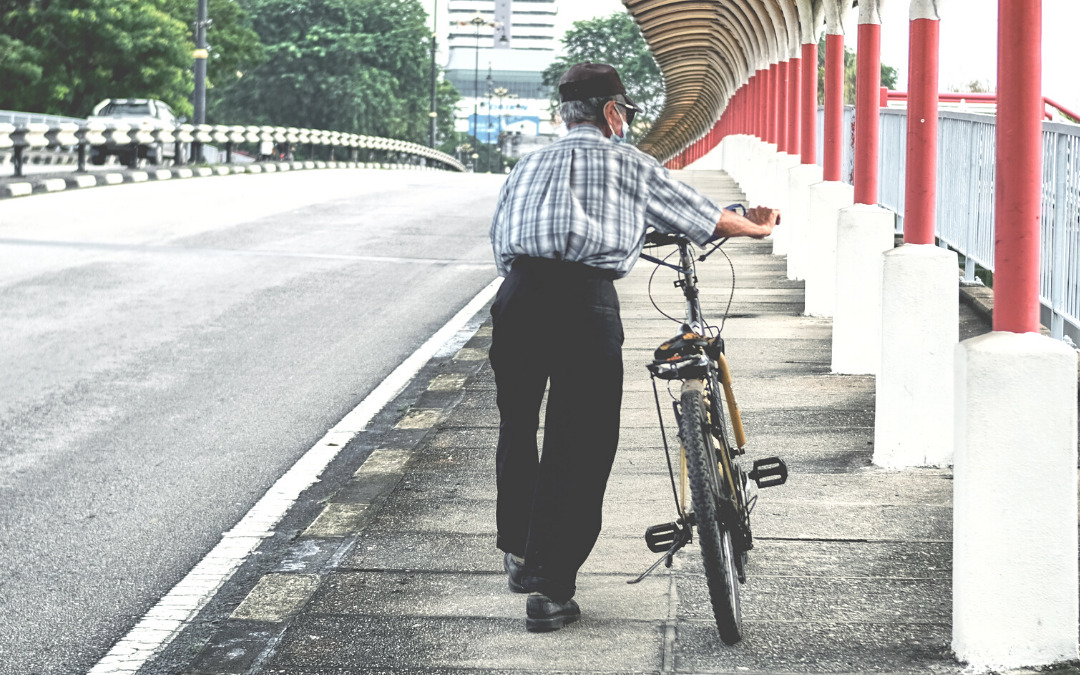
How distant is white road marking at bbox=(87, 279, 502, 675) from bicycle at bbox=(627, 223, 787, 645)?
153 cm

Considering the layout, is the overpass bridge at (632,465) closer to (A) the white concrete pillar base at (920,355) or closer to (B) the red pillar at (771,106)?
(A) the white concrete pillar base at (920,355)

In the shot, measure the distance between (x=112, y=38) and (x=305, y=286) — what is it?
139 feet

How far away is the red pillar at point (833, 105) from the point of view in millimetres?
10867

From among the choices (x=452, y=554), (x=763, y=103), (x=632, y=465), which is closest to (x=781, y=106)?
(x=763, y=103)

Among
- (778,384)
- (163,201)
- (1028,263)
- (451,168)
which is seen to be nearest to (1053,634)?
(1028,263)

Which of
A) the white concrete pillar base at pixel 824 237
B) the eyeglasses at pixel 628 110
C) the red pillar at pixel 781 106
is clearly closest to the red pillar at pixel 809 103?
the white concrete pillar base at pixel 824 237

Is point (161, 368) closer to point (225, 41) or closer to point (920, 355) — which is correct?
point (920, 355)

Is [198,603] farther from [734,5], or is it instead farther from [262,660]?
[734,5]

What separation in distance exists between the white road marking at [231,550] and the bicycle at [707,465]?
1.53 meters

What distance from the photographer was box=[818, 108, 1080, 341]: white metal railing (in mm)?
8766

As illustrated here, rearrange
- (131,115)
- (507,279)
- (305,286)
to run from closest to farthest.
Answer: (507,279) → (305,286) → (131,115)

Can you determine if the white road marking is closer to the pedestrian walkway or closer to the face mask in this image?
the pedestrian walkway

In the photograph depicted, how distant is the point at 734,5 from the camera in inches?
801

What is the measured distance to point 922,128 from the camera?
693cm
